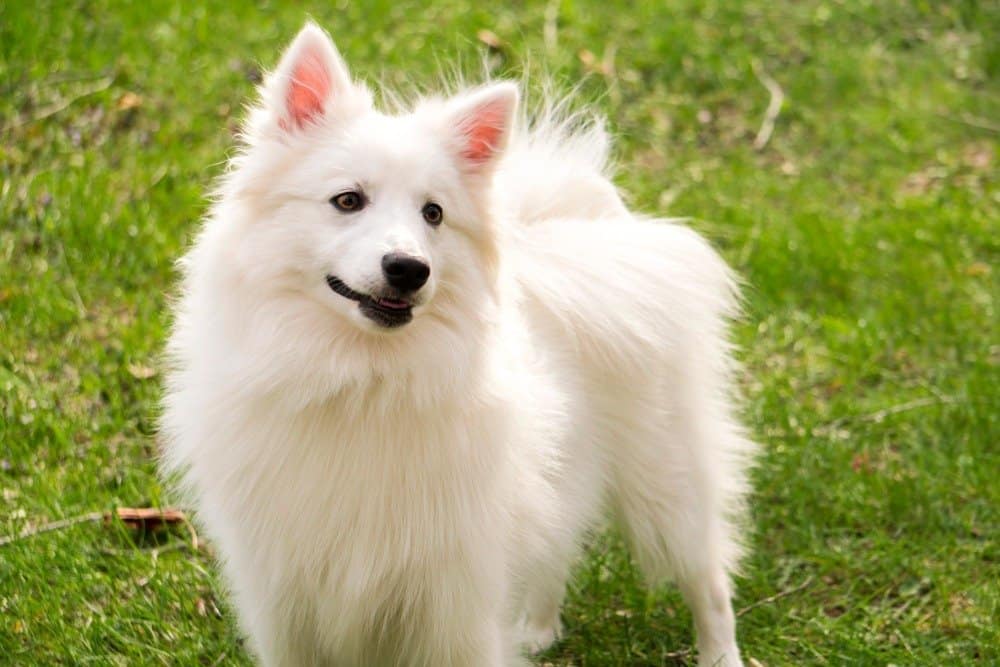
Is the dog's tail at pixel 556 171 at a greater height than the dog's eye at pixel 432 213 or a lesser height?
lesser

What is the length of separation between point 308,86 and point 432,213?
1.42ft

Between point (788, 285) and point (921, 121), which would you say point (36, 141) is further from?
point (921, 121)

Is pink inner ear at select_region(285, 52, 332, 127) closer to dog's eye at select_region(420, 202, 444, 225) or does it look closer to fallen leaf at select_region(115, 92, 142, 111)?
dog's eye at select_region(420, 202, 444, 225)

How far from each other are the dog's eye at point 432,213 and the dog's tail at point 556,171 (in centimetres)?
65

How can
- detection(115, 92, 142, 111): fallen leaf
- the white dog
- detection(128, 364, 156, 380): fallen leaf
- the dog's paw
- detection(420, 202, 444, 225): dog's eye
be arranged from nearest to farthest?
the white dog → detection(420, 202, 444, 225): dog's eye → the dog's paw → detection(128, 364, 156, 380): fallen leaf → detection(115, 92, 142, 111): fallen leaf

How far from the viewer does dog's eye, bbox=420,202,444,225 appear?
322 centimetres

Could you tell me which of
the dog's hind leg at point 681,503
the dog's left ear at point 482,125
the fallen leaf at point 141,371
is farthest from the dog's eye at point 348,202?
the fallen leaf at point 141,371

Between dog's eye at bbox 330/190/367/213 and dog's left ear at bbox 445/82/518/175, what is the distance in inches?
13.1

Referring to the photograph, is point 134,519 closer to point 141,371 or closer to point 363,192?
point 141,371

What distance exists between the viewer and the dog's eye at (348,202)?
3.12 meters

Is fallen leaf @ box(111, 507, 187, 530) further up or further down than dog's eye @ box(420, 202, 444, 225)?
further down

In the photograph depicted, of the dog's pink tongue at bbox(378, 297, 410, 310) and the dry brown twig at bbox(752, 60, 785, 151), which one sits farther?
the dry brown twig at bbox(752, 60, 785, 151)

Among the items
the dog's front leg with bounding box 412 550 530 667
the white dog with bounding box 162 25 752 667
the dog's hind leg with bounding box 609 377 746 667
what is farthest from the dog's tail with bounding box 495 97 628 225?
the dog's front leg with bounding box 412 550 530 667

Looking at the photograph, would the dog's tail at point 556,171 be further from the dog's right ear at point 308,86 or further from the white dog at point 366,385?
the dog's right ear at point 308,86
